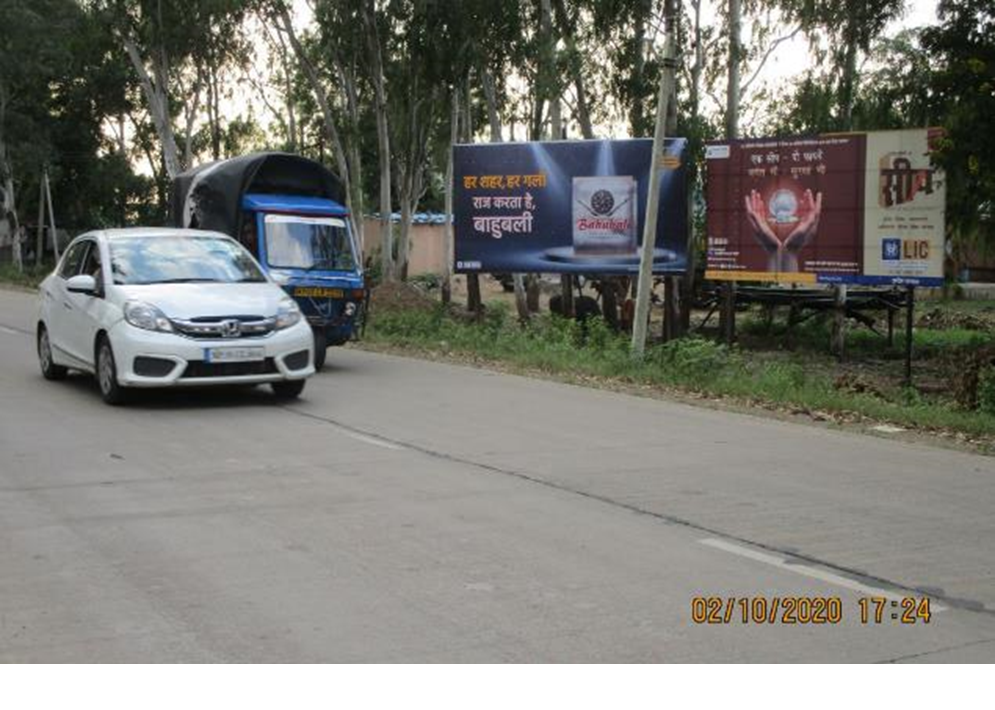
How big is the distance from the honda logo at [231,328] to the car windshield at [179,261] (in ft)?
3.43

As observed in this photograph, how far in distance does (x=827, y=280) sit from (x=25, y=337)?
13.8 metres

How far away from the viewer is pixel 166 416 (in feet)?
38.0

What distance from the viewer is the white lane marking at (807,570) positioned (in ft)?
19.5

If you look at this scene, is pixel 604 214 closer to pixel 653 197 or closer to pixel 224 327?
pixel 653 197

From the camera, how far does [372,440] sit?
34.5 ft

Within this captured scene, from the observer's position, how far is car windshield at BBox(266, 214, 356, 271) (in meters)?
16.8

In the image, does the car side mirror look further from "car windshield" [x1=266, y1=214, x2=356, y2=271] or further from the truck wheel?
"car windshield" [x1=266, y1=214, x2=356, y2=271]

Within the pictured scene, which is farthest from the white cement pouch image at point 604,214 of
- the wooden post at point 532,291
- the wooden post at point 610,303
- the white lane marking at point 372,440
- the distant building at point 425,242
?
the distant building at point 425,242

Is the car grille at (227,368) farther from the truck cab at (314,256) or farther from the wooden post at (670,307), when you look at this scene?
the wooden post at (670,307)

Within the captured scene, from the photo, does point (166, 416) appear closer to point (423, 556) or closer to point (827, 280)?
point (423, 556)

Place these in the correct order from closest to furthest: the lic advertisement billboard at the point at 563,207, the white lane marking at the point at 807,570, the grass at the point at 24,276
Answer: the white lane marking at the point at 807,570
the lic advertisement billboard at the point at 563,207
the grass at the point at 24,276

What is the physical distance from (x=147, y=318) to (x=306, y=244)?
5.34 meters

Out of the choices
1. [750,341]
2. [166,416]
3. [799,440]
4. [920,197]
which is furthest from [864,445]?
[750,341]

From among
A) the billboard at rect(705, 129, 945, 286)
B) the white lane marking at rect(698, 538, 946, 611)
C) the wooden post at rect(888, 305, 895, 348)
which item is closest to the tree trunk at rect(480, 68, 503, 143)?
the billboard at rect(705, 129, 945, 286)
